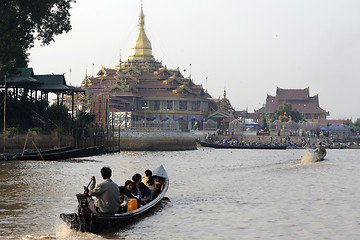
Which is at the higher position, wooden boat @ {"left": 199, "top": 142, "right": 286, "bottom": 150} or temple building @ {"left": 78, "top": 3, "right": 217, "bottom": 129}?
temple building @ {"left": 78, "top": 3, "right": 217, "bottom": 129}

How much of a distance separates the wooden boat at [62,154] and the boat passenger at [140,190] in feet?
71.7

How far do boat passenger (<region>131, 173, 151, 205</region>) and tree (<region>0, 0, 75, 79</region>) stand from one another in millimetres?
22506

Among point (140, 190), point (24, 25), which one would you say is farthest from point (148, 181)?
point (24, 25)

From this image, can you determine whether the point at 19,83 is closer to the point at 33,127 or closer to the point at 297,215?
the point at 33,127

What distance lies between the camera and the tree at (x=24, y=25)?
38469 millimetres

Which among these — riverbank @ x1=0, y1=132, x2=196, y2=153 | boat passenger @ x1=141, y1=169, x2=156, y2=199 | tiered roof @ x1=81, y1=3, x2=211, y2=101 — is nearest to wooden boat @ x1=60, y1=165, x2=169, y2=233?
boat passenger @ x1=141, y1=169, x2=156, y2=199

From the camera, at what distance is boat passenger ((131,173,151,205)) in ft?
59.4

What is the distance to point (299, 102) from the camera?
143375 millimetres

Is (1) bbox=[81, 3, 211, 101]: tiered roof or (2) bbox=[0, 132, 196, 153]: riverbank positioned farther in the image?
(1) bbox=[81, 3, 211, 101]: tiered roof

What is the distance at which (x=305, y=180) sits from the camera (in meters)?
31.3

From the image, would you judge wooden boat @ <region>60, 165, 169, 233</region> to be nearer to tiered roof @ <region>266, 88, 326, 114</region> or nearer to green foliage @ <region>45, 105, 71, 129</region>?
green foliage @ <region>45, 105, 71, 129</region>

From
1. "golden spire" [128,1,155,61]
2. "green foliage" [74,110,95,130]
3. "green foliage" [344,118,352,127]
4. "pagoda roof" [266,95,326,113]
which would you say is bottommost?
"green foliage" [74,110,95,130]

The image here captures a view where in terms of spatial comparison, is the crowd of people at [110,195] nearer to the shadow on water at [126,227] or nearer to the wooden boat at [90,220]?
the wooden boat at [90,220]

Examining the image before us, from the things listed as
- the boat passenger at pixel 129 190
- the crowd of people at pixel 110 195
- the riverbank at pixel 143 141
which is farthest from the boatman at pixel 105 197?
the riverbank at pixel 143 141
